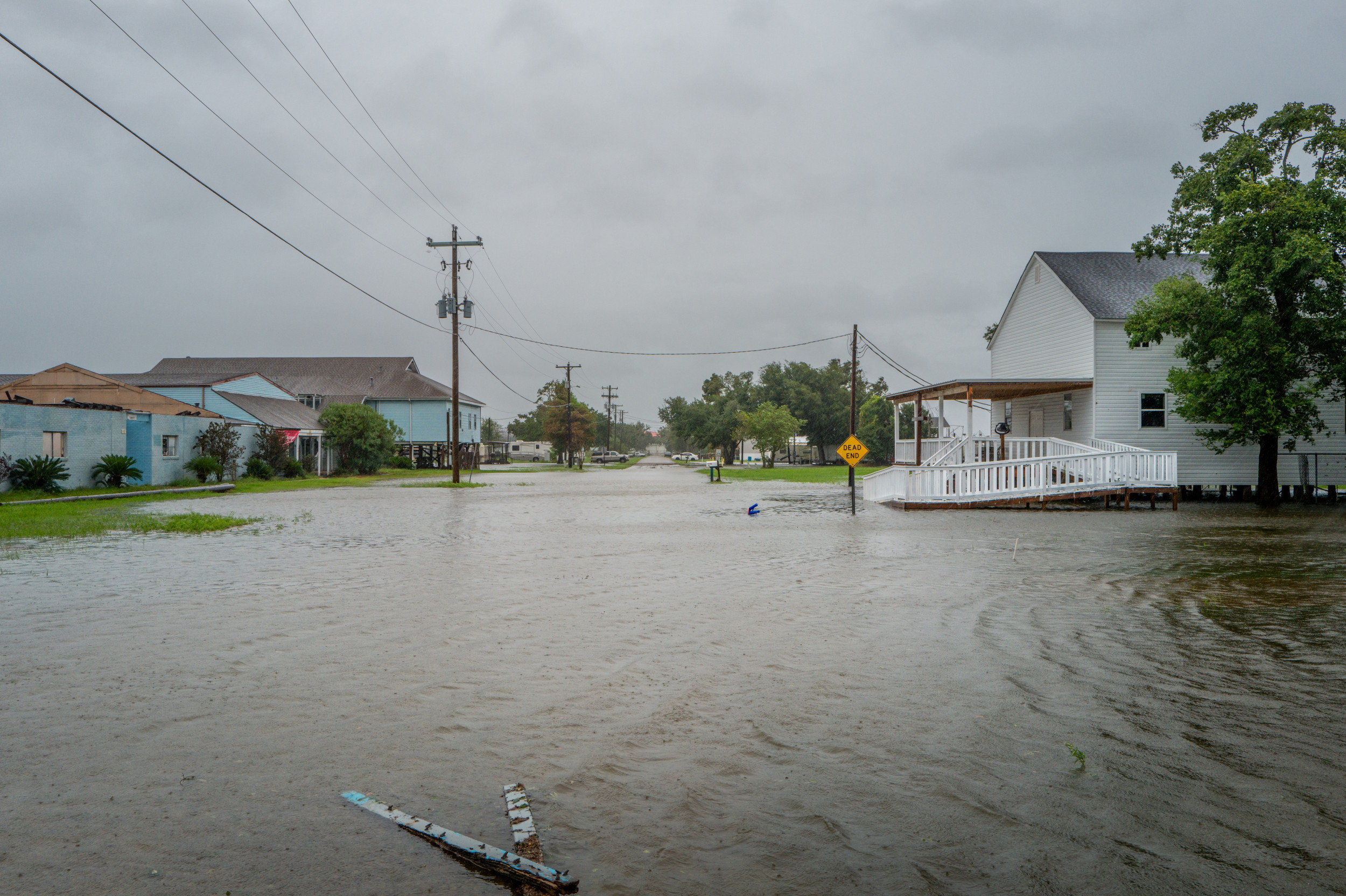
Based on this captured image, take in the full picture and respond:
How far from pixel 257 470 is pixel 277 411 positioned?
11.5 m

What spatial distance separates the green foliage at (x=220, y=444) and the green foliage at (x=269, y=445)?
2.99 m

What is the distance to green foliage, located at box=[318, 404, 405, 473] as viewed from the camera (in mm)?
53750

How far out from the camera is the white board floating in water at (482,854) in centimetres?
338

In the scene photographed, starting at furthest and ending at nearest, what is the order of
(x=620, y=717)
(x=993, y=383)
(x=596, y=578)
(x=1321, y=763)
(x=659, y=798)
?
(x=993, y=383)
(x=596, y=578)
(x=620, y=717)
(x=1321, y=763)
(x=659, y=798)

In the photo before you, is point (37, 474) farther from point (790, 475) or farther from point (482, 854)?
point (790, 475)

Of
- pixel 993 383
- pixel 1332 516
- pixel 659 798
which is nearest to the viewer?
pixel 659 798

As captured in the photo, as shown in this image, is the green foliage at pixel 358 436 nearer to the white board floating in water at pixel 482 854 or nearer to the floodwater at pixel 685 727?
the floodwater at pixel 685 727

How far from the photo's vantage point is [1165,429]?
93.1ft

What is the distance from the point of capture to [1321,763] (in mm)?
4648

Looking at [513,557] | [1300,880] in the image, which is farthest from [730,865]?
[513,557]

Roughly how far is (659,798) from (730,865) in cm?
73

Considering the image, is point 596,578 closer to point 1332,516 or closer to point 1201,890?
point 1201,890

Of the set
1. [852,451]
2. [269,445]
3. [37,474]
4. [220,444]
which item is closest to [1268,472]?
[852,451]

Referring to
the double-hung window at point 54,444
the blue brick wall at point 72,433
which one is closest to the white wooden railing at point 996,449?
the blue brick wall at point 72,433
